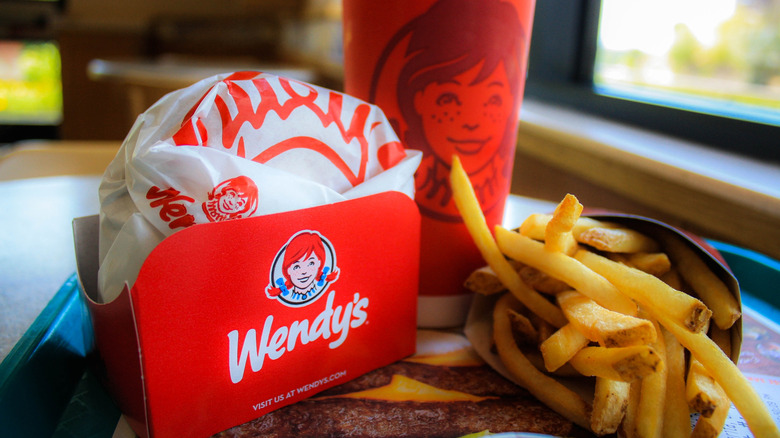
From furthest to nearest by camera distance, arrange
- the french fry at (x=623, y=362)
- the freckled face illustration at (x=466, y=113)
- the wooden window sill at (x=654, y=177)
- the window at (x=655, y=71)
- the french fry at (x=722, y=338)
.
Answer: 1. the window at (x=655, y=71)
2. the wooden window sill at (x=654, y=177)
3. the freckled face illustration at (x=466, y=113)
4. the french fry at (x=722, y=338)
5. the french fry at (x=623, y=362)

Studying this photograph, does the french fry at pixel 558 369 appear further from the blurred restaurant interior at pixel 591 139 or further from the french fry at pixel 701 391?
the blurred restaurant interior at pixel 591 139

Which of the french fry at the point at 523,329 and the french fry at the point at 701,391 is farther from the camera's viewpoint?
the french fry at the point at 523,329

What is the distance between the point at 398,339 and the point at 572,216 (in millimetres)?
236

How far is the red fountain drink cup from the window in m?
0.84

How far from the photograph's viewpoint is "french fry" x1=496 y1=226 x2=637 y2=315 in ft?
1.57

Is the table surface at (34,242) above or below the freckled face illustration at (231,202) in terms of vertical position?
below

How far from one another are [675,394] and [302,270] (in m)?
0.33

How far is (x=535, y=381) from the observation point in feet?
1.68

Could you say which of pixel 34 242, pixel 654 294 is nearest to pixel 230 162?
pixel 654 294

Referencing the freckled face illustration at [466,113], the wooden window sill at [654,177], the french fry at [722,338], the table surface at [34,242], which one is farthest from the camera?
the wooden window sill at [654,177]

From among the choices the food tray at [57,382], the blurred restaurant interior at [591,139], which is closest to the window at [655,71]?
the blurred restaurant interior at [591,139]

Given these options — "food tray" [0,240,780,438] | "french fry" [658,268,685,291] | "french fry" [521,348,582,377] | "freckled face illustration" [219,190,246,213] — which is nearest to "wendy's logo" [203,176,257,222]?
"freckled face illustration" [219,190,246,213]

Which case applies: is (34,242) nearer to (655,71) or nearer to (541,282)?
(541,282)

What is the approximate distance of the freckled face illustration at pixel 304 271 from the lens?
0.49m
